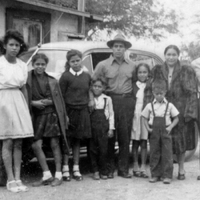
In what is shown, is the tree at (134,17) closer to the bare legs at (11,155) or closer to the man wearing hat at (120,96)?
the man wearing hat at (120,96)

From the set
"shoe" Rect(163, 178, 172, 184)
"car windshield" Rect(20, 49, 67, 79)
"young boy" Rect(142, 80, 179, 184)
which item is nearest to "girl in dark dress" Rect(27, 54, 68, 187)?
"car windshield" Rect(20, 49, 67, 79)

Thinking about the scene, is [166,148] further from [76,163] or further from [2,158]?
[2,158]

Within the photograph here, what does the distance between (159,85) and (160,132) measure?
642mm

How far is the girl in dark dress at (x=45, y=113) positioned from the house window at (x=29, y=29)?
6.78 meters

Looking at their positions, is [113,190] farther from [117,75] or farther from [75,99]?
[117,75]

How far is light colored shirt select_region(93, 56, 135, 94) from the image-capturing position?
18.6 feet

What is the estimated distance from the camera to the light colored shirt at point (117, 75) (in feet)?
18.6

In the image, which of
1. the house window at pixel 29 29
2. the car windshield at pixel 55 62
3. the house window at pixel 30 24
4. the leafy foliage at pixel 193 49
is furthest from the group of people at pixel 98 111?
the leafy foliage at pixel 193 49

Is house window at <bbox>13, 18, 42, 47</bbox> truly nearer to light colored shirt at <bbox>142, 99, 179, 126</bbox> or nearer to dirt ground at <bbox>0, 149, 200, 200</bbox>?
dirt ground at <bbox>0, 149, 200, 200</bbox>

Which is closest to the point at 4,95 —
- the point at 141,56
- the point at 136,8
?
the point at 141,56

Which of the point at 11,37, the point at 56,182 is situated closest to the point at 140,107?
the point at 56,182

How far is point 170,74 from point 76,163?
1.80 metres

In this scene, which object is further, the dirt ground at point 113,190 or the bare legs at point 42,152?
the bare legs at point 42,152

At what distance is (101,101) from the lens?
5582 mm
